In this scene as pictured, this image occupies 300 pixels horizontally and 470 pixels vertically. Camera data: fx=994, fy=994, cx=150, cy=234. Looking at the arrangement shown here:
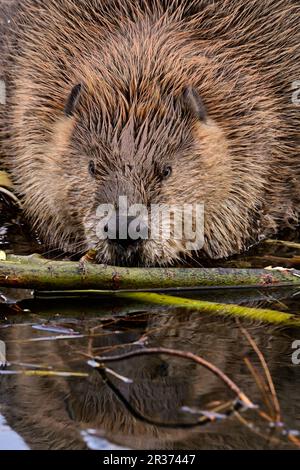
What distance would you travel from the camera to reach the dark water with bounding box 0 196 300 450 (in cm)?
334

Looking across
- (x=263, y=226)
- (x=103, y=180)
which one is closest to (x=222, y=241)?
(x=263, y=226)

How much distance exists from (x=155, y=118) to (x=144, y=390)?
2.24 meters

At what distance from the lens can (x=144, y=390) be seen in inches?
147

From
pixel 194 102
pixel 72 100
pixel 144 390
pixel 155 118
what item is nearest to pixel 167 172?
pixel 155 118

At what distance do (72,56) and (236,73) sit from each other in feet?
3.41

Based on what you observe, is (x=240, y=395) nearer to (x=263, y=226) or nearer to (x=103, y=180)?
(x=103, y=180)

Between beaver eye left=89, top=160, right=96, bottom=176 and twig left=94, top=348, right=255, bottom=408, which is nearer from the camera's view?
twig left=94, top=348, right=255, bottom=408

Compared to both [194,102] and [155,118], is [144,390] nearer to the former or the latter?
[155,118]

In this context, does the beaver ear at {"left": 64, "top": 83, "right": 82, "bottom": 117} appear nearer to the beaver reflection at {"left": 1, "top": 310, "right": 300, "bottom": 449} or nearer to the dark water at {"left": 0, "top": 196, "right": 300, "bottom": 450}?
Result: the dark water at {"left": 0, "top": 196, "right": 300, "bottom": 450}

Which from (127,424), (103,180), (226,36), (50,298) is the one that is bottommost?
(127,424)

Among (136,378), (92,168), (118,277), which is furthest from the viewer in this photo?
(92,168)

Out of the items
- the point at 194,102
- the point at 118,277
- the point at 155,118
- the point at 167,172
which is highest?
the point at 194,102

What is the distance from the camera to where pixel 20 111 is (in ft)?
21.1

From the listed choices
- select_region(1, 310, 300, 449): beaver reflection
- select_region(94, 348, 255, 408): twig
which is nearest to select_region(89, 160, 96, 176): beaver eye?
select_region(1, 310, 300, 449): beaver reflection
